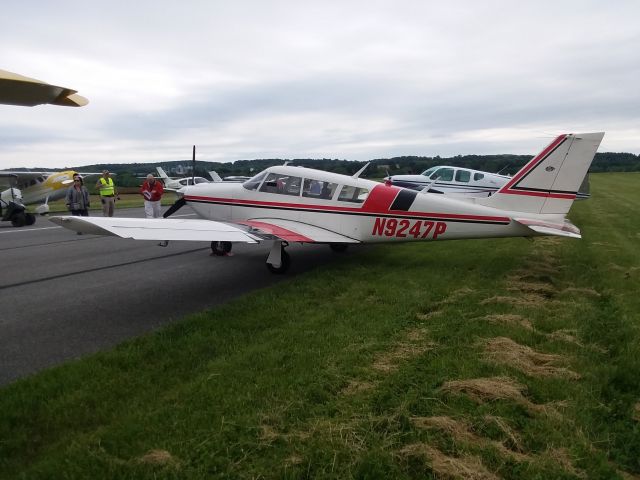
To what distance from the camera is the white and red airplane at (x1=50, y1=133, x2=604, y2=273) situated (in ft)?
24.4

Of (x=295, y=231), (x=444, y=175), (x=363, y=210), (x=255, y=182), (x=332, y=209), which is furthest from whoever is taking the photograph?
(x=444, y=175)

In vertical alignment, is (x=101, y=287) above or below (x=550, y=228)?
below

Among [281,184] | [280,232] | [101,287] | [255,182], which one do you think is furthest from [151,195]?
[280,232]

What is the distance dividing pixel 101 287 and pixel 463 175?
17295 millimetres

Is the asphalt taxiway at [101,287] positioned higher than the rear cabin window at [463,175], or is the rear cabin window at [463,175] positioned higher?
the rear cabin window at [463,175]

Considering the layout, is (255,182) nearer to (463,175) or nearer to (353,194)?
(353,194)

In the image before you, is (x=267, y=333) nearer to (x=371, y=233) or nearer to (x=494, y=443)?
(x=494, y=443)

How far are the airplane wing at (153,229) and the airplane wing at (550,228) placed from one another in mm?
4648

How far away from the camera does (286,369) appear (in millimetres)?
4031

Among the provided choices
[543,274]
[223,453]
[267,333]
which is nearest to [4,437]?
[223,453]

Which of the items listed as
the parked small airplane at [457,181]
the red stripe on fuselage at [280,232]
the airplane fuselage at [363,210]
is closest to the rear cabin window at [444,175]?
the parked small airplane at [457,181]

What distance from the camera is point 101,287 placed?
7.30 meters

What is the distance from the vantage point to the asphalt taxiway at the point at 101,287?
4.90m

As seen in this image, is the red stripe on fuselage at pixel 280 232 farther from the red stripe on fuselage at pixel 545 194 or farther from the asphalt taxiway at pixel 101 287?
the red stripe on fuselage at pixel 545 194
